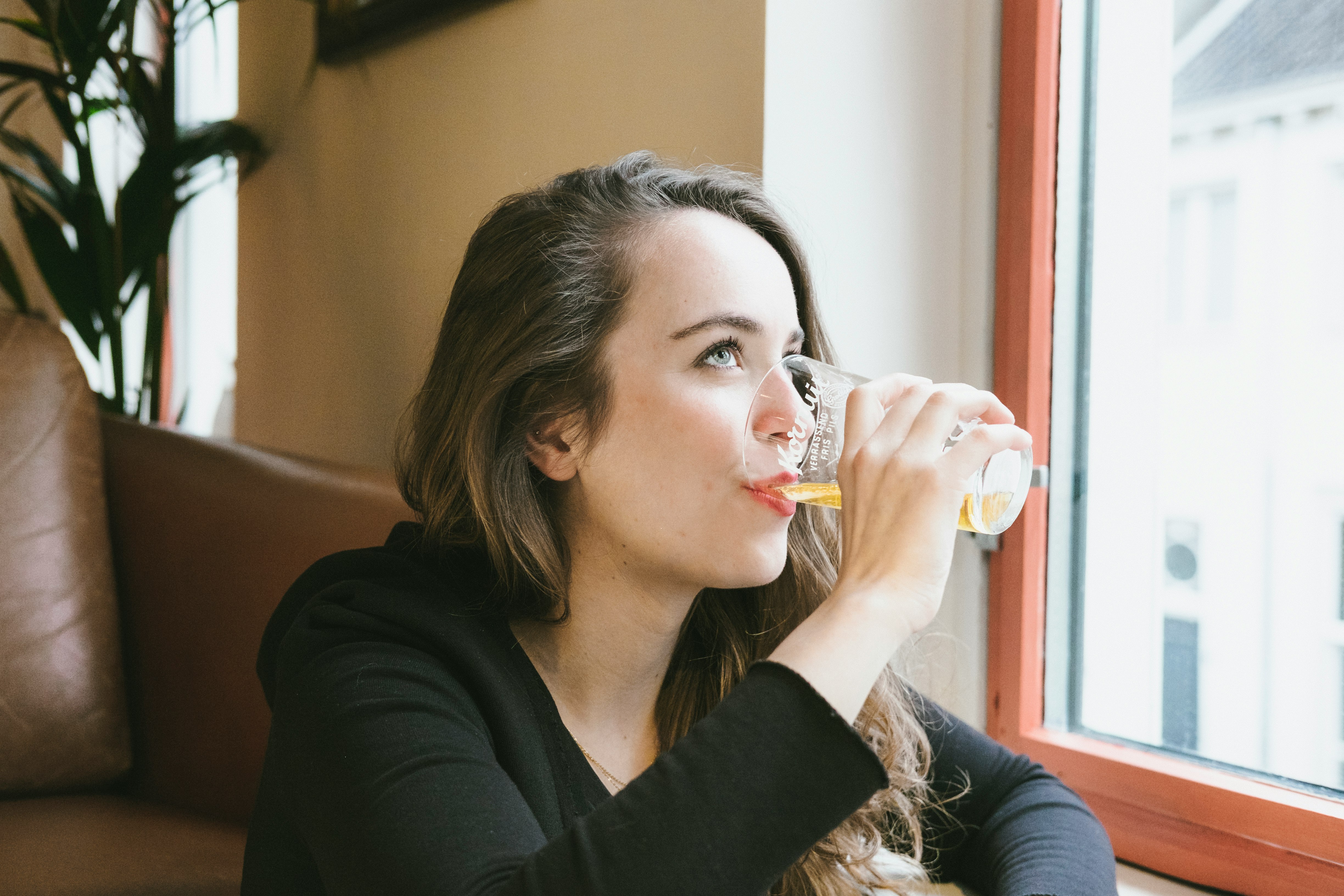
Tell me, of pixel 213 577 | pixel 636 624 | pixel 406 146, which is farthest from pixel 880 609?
pixel 406 146

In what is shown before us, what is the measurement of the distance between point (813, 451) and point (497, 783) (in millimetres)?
366

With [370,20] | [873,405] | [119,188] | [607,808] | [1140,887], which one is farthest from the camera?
[119,188]

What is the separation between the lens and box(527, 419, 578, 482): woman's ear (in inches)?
36.9

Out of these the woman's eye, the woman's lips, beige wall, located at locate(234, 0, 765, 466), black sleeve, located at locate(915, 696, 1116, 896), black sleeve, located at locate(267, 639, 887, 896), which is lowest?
black sleeve, located at locate(915, 696, 1116, 896)

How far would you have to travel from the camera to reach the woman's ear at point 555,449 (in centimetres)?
94

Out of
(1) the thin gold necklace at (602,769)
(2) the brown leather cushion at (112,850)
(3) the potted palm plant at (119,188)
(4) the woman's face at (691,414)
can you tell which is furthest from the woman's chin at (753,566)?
(3) the potted palm plant at (119,188)

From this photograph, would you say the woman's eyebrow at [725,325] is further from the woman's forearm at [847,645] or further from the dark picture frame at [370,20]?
the dark picture frame at [370,20]

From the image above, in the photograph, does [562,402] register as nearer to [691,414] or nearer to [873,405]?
[691,414]

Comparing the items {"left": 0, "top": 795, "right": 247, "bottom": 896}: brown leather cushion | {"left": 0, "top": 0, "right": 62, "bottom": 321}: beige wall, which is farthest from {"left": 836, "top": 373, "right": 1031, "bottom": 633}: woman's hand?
{"left": 0, "top": 0, "right": 62, "bottom": 321}: beige wall

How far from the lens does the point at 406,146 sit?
166 cm

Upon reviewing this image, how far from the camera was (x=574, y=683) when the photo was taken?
0.99 meters

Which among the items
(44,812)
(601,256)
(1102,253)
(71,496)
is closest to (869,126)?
(1102,253)

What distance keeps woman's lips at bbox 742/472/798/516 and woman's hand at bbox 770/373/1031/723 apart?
0.33ft

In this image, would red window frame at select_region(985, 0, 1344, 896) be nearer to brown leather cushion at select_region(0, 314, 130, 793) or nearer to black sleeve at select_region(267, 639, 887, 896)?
black sleeve at select_region(267, 639, 887, 896)
